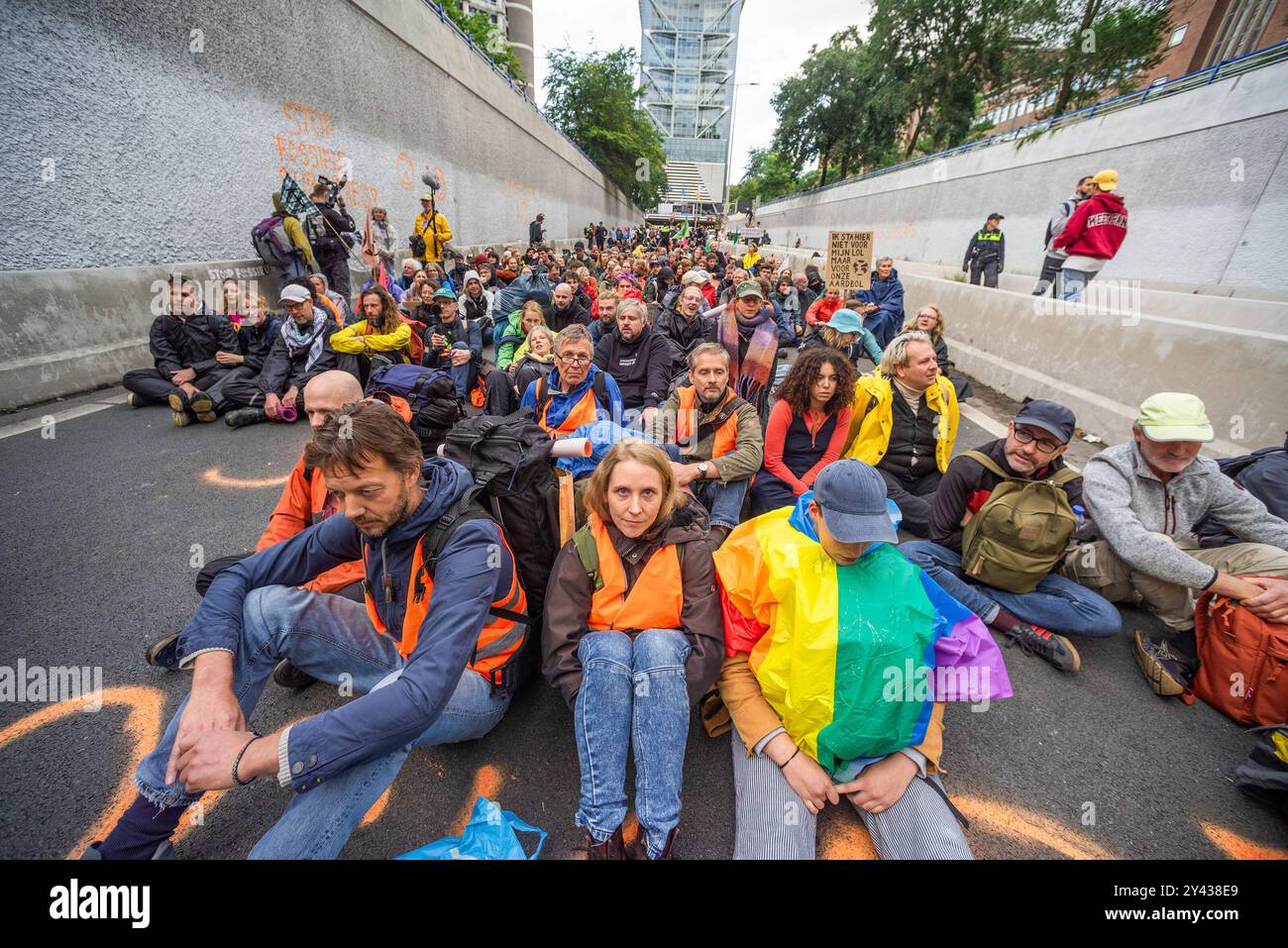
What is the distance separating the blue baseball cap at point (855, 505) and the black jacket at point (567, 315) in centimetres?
545

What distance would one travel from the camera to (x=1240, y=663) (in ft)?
7.36

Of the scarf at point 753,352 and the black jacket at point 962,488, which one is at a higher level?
the scarf at point 753,352

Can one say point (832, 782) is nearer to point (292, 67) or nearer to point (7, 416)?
point (7, 416)

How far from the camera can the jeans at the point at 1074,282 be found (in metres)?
7.35

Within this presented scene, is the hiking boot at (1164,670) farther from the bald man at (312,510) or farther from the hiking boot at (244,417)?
the hiking boot at (244,417)

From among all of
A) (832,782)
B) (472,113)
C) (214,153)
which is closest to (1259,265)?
(832,782)

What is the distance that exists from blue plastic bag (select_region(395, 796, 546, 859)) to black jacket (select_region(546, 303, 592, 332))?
5888 mm

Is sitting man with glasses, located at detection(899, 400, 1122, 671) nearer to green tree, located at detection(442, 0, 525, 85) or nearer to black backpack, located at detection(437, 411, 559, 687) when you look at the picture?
black backpack, located at detection(437, 411, 559, 687)

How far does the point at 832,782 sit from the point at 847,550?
33.9 inches

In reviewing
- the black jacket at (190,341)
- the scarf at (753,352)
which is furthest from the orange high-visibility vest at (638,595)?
the black jacket at (190,341)

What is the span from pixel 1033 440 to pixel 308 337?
650 centimetres

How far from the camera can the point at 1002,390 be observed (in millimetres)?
6664

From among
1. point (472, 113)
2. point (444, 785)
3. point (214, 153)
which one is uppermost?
point (472, 113)

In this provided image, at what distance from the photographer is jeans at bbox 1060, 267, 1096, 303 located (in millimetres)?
7352
